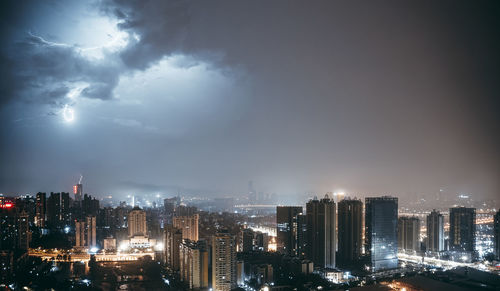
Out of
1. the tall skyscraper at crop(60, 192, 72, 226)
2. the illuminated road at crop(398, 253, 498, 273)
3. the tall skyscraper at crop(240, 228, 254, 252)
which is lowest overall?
the illuminated road at crop(398, 253, 498, 273)

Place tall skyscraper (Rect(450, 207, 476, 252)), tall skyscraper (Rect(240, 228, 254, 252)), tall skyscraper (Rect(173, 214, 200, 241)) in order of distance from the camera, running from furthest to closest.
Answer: tall skyscraper (Rect(173, 214, 200, 241))
tall skyscraper (Rect(450, 207, 476, 252))
tall skyscraper (Rect(240, 228, 254, 252))

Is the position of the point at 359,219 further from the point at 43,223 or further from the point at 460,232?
the point at 43,223

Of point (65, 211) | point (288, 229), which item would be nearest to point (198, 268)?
point (288, 229)

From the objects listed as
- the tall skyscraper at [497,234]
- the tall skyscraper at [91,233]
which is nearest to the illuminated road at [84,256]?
the tall skyscraper at [91,233]

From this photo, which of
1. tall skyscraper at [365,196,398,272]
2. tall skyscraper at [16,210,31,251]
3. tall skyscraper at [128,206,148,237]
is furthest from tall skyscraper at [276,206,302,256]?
tall skyscraper at [16,210,31,251]

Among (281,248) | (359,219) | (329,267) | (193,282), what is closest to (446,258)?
(359,219)

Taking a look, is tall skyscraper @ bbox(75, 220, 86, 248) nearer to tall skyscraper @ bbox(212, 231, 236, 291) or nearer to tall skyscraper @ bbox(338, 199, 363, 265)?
tall skyscraper @ bbox(212, 231, 236, 291)

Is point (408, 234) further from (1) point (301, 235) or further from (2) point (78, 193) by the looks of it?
(2) point (78, 193)
